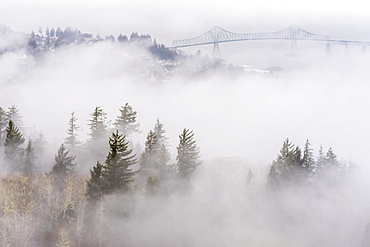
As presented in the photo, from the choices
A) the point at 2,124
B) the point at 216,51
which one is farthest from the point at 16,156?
the point at 216,51

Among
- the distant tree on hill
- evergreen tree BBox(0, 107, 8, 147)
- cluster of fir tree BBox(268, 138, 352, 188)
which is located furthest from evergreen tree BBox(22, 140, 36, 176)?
cluster of fir tree BBox(268, 138, 352, 188)

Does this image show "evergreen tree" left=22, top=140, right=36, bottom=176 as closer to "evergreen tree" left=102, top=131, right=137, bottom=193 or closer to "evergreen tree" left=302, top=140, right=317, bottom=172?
"evergreen tree" left=102, top=131, right=137, bottom=193

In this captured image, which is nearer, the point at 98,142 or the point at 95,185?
the point at 95,185

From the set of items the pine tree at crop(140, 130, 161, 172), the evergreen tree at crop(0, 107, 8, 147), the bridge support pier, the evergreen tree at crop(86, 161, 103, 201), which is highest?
the bridge support pier

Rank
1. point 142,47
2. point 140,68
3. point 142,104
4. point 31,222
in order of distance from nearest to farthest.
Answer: point 31,222 < point 142,104 < point 140,68 < point 142,47

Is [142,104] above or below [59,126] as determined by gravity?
above

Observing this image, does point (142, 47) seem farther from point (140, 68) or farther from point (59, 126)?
point (59, 126)

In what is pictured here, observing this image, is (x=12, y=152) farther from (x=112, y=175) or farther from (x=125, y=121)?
(x=112, y=175)

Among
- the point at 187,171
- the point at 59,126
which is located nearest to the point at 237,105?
the point at 59,126

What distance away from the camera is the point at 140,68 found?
527 feet

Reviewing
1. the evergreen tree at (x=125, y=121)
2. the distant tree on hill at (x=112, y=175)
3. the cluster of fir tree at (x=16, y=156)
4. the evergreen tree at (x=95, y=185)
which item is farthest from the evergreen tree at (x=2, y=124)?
the distant tree on hill at (x=112, y=175)

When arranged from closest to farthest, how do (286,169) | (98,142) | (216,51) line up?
(98,142) < (286,169) < (216,51)

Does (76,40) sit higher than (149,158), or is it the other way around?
(76,40)

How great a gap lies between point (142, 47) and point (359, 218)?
134m
